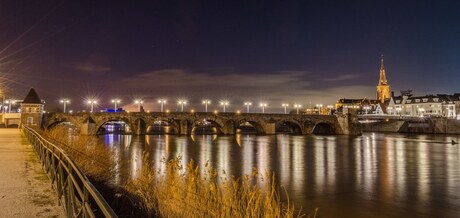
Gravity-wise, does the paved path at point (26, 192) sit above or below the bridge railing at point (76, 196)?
below

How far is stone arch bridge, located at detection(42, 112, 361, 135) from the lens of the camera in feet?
261

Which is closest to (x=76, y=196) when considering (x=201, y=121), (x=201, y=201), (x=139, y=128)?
(x=201, y=201)

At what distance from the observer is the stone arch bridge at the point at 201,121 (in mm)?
79500

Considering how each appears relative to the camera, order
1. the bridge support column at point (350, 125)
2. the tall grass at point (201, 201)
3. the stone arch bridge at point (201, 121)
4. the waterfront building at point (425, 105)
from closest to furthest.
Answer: the tall grass at point (201, 201) < the stone arch bridge at point (201, 121) < the bridge support column at point (350, 125) < the waterfront building at point (425, 105)

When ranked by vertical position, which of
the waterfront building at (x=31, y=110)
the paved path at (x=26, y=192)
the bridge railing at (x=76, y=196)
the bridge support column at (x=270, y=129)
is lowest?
the bridge support column at (x=270, y=129)

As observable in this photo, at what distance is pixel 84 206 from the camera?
545 centimetres

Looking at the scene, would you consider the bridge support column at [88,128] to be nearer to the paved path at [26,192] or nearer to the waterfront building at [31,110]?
the waterfront building at [31,110]

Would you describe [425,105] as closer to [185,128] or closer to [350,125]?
[350,125]

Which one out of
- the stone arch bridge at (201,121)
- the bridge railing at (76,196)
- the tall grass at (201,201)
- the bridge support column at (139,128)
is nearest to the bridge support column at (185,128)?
the stone arch bridge at (201,121)

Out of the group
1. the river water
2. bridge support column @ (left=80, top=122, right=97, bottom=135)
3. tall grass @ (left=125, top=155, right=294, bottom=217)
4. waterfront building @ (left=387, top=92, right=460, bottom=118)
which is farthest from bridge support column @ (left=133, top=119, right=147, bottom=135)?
waterfront building @ (left=387, top=92, right=460, bottom=118)

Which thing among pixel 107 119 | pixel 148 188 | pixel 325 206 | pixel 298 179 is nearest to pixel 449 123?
pixel 107 119

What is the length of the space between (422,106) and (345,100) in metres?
55.7

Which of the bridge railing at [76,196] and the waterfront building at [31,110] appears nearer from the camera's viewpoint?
the bridge railing at [76,196]

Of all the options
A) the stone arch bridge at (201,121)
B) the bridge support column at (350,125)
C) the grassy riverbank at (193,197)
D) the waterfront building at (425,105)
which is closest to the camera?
the grassy riverbank at (193,197)
